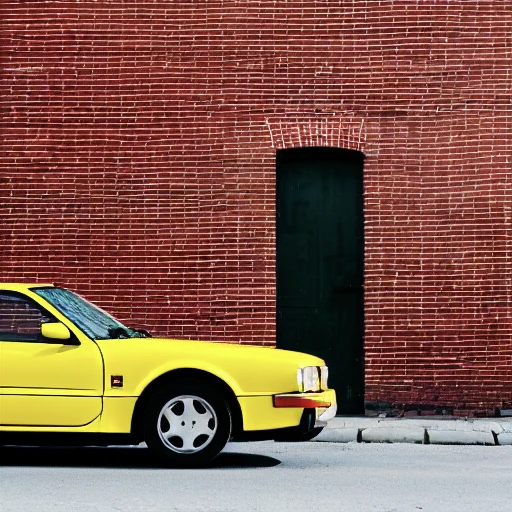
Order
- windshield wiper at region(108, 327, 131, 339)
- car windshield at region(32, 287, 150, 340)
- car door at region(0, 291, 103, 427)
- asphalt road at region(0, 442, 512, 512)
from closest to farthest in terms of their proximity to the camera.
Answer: asphalt road at region(0, 442, 512, 512) → car door at region(0, 291, 103, 427) → car windshield at region(32, 287, 150, 340) → windshield wiper at region(108, 327, 131, 339)

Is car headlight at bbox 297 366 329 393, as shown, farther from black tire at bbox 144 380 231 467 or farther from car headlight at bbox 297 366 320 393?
black tire at bbox 144 380 231 467

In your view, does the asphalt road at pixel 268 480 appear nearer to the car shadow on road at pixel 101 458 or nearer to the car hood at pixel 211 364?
the car shadow on road at pixel 101 458

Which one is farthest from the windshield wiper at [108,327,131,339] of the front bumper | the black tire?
the front bumper

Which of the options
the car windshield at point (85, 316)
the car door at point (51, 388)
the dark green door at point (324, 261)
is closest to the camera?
the car door at point (51, 388)

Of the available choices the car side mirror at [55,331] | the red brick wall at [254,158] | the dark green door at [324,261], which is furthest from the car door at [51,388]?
the dark green door at [324,261]

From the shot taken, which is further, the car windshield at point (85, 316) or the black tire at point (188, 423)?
the car windshield at point (85, 316)

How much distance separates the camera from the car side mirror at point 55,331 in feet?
31.9

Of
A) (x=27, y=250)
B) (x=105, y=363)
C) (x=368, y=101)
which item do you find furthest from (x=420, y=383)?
(x=105, y=363)

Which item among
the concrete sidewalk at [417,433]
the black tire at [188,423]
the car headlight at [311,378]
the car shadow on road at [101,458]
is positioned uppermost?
the car headlight at [311,378]

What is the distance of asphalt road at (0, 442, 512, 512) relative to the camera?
786cm

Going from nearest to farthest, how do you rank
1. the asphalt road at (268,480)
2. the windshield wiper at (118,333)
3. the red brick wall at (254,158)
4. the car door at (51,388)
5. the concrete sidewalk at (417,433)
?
1. the asphalt road at (268,480)
2. the car door at (51,388)
3. the windshield wiper at (118,333)
4. the concrete sidewalk at (417,433)
5. the red brick wall at (254,158)

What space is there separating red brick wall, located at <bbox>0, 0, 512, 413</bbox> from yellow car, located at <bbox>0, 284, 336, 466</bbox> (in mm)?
5480

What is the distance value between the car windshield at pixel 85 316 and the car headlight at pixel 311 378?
1.54 metres

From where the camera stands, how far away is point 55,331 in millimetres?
9727
